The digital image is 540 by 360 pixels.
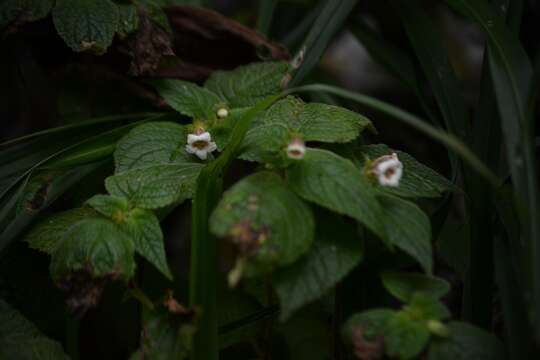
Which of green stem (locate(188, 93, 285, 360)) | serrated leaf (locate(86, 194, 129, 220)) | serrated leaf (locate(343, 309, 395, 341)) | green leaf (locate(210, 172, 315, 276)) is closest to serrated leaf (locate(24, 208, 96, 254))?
serrated leaf (locate(86, 194, 129, 220))

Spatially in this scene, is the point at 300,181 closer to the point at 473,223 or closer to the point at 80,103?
the point at 473,223

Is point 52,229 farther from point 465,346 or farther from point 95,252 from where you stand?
point 465,346

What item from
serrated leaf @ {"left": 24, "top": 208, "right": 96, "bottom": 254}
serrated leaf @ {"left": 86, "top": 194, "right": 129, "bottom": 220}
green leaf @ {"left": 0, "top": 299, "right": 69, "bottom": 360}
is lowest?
green leaf @ {"left": 0, "top": 299, "right": 69, "bottom": 360}

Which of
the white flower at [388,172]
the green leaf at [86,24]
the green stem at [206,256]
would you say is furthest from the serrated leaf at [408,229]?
the green leaf at [86,24]

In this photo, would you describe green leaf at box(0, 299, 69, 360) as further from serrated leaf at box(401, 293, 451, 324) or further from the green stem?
serrated leaf at box(401, 293, 451, 324)

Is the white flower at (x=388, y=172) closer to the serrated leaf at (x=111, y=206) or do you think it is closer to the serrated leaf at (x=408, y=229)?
the serrated leaf at (x=408, y=229)

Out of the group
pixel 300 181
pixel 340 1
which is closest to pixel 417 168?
pixel 300 181
